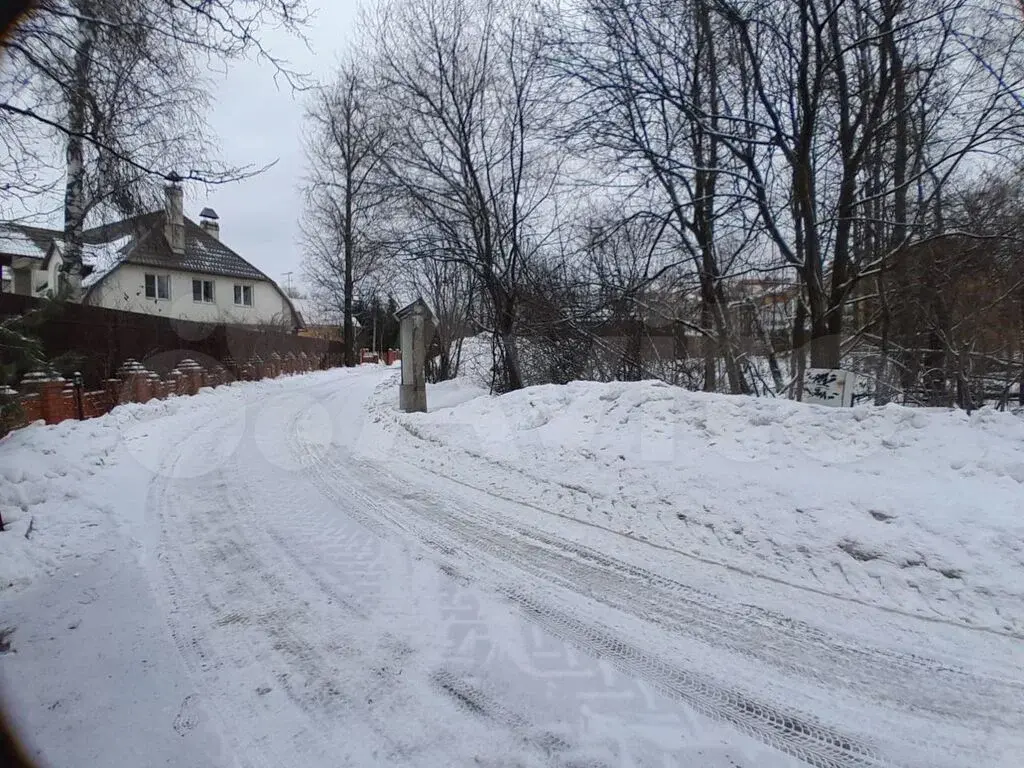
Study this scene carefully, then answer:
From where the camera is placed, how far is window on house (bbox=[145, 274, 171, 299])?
28.5m

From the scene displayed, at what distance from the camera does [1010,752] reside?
227cm

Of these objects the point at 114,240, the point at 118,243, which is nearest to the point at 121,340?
the point at 114,240

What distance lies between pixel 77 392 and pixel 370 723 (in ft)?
34.8

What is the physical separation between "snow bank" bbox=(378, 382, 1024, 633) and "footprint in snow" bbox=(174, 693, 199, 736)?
3363 millimetres

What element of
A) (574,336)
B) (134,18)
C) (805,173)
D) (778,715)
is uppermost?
(134,18)

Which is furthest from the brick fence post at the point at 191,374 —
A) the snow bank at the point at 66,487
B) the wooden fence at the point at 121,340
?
the snow bank at the point at 66,487

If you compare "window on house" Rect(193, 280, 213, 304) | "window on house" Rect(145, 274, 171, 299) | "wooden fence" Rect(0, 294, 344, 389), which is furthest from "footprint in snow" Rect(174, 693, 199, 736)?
"window on house" Rect(193, 280, 213, 304)

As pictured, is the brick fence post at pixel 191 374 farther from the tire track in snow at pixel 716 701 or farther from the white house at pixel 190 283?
the tire track in snow at pixel 716 701

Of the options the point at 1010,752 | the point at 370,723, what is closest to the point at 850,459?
the point at 1010,752

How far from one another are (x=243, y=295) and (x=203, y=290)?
2.63 meters

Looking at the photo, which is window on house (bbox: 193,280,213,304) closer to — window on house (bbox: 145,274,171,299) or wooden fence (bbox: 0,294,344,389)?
window on house (bbox: 145,274,171,299)

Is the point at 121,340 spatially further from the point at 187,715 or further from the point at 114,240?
the point at 187,715

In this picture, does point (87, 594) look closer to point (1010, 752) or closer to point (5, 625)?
point (5, 625)

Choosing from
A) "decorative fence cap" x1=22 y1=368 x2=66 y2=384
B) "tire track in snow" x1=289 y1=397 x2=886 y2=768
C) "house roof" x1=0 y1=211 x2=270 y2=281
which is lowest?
"tire track in snow" x1=289 y1=397 x2=886 y2=768
